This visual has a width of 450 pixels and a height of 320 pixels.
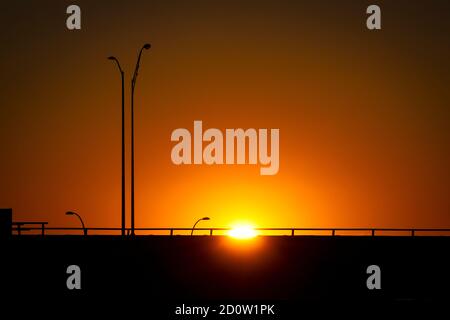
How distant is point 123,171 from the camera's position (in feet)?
187

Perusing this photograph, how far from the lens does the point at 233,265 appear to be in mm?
53594

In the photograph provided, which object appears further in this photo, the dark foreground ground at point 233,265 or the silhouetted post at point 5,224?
the silhouetted post at point 5,224

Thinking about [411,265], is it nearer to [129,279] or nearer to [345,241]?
[345,241]

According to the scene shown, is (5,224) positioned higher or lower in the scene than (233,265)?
higher

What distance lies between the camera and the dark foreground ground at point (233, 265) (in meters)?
49.9

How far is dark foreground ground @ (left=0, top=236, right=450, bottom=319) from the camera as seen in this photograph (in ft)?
164

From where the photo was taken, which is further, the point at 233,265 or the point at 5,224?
the point at 5,224
